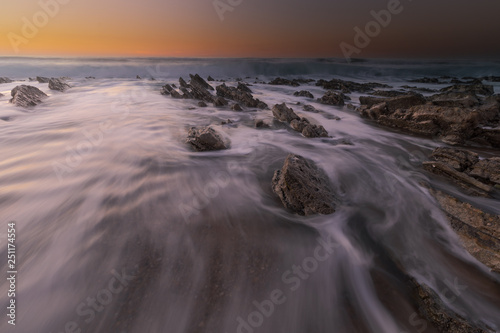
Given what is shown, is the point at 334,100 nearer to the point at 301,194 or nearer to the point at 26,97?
the point at 301,194

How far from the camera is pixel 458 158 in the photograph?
4.74 m

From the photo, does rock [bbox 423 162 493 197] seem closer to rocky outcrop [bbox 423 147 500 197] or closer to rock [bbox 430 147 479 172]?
rocky outcrop [bbox 423 147 500 197]

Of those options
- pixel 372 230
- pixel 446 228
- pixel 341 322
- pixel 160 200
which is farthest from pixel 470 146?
pixel 160 200

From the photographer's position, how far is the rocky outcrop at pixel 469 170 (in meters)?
4.05

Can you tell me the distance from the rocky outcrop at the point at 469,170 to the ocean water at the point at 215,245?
1.04ft

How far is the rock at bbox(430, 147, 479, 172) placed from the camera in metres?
4.57

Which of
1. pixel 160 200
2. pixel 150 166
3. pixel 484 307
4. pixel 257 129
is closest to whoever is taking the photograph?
pixel 484 307

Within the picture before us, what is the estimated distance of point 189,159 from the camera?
207 inches

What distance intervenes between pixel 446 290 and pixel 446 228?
124cm

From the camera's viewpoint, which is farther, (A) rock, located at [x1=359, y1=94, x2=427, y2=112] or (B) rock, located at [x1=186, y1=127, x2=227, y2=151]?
(A) rock, located at [x1=359, y1=94, x2=427, y2=112]

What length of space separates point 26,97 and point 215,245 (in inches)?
531

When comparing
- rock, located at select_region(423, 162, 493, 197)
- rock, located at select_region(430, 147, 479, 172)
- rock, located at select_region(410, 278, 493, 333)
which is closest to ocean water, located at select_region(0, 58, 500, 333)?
rock, located at select_region(410, 278, 493, 333)

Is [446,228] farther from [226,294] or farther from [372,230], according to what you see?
[226,294]

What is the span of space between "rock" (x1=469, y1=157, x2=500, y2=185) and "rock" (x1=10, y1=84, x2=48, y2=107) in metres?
16.3
